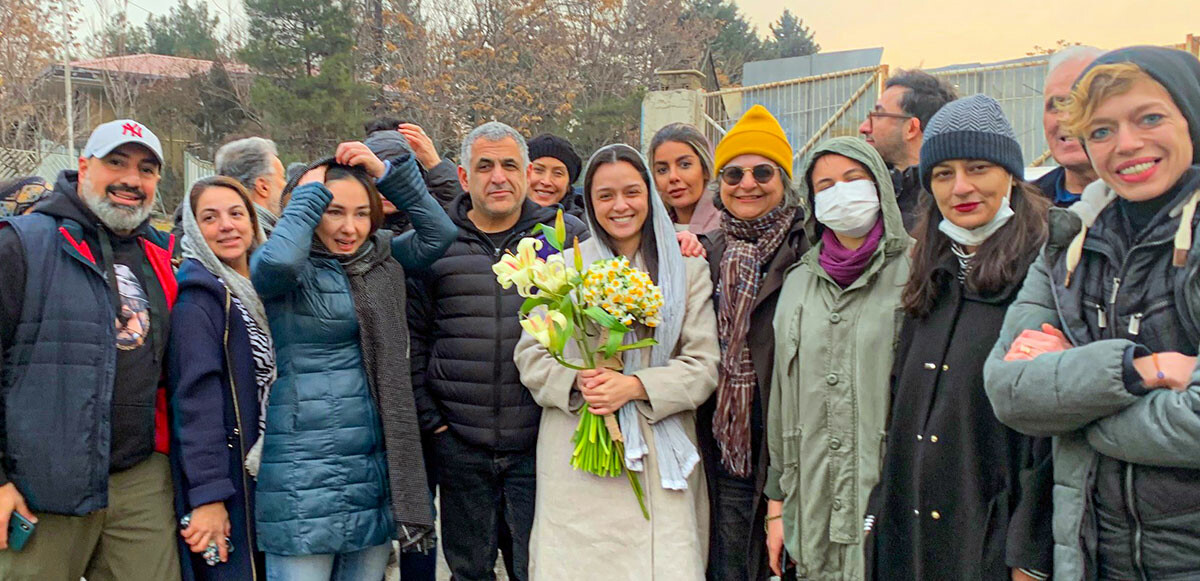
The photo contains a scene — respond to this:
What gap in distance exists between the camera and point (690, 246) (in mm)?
3643

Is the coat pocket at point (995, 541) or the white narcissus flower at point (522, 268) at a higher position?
the white narcissus flower at point (522, 268)

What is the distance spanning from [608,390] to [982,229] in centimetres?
142

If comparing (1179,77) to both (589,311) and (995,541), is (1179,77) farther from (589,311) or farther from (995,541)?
(589,311)

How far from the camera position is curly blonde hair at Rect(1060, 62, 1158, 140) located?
2176 mm

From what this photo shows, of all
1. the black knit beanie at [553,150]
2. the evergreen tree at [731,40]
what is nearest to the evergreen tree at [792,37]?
the evergreen tree at [731,40]

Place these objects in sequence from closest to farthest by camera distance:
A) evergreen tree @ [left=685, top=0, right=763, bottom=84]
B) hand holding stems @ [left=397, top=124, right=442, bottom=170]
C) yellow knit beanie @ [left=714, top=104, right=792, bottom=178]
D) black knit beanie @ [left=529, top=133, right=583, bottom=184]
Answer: yellow knit beanie @ [left=714, top=104, right=792, bottom=178] → hand holding stems @ [left=397, top=124, right=442, bottom=170] → black knit beanie @ [left=529, top=133, right=583, bottom=184] → evergreen tree @ [left=685, top=0, right=763, bottom=84]

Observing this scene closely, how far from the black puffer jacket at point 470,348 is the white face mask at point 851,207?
4.73ft

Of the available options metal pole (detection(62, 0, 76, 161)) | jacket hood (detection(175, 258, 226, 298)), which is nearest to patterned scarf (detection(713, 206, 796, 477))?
jacket hood (detection(175, 258, 226, 298))

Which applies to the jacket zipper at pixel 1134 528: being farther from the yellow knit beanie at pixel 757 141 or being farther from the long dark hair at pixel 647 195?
the yellow knit beanie at pixel 757 141

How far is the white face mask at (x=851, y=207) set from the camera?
3000 millimetres

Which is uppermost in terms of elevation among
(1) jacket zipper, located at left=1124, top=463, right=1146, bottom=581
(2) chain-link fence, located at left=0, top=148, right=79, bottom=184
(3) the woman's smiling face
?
(2) chain-link fence, located at left=0, top=148, right=79, bottom=184

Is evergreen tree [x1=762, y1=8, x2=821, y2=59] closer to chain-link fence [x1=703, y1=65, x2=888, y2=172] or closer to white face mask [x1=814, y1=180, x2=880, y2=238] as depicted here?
chain-link fence [x1=703, y1=65, x2=888, y2=172]

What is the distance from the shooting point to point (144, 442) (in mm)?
3268

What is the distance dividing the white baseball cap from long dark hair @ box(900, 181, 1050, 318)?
2886 mm
